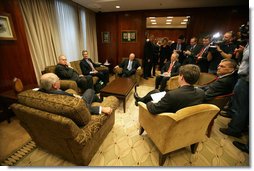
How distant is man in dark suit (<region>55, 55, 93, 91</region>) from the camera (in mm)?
2788

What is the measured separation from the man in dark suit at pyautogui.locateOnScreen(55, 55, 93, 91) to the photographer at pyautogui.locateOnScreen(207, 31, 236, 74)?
9.53 ft

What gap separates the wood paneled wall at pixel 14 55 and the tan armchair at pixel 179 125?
253 cm

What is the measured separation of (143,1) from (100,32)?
2249mm

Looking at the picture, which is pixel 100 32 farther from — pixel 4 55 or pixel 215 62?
pixel 215 62

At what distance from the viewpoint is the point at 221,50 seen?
266cm

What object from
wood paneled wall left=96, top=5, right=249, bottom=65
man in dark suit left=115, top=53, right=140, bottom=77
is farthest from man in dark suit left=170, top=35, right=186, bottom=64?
man in dark suit left=115, top=53, right=140, bottom=77

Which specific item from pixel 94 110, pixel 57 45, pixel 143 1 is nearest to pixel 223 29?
pixel 143 1

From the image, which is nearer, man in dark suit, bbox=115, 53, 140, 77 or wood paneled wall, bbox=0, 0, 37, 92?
wood paneled wall, bbox=0, 0, 37, 92

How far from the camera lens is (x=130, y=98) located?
120 inches

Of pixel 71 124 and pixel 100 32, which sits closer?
pixel 71 124

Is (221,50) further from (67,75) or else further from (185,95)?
(67,75)

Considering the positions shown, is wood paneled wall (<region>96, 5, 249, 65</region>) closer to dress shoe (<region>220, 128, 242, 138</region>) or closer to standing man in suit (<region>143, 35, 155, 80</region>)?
standing man in suit (<region>143, 35, 155, 80</region>)

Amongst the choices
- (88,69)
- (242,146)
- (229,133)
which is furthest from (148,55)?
(242,146)

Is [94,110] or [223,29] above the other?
[223,29]
